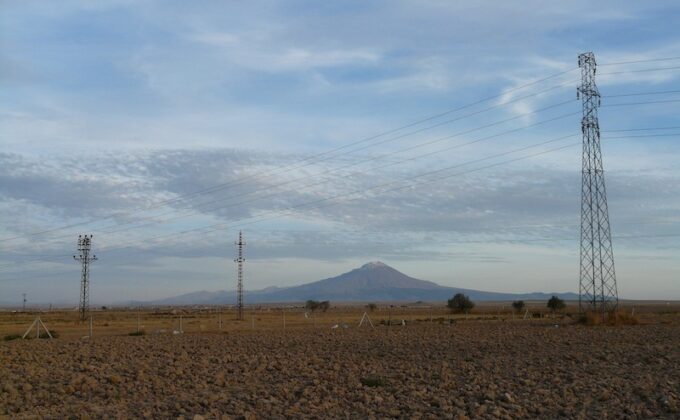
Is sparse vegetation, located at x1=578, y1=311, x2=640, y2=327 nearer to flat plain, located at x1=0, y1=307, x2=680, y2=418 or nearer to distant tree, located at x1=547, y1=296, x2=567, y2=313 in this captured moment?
flat plain, located at x1=0, y1=307, x2=680, y2=418

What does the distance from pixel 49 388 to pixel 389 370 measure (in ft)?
39.3

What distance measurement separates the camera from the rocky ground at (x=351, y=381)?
→ 19141 mm

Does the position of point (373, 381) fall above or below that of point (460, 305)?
above

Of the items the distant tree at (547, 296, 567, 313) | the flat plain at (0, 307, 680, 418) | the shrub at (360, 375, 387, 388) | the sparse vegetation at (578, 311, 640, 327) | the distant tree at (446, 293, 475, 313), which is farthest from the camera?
the distant tree at (446, 293, 475, 313)

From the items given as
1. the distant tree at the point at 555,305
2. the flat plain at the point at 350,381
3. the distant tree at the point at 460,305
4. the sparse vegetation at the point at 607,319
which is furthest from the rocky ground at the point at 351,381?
the distant tree at the point at 460,305

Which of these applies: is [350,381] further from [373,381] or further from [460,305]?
[460,305]

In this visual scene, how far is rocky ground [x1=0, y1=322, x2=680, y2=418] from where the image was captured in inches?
754

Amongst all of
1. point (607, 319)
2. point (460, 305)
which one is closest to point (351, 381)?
point (607, 319)

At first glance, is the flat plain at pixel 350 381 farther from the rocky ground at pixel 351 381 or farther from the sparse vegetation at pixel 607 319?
the sparse vegetation at pixel 607 319

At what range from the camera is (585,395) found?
831 inches

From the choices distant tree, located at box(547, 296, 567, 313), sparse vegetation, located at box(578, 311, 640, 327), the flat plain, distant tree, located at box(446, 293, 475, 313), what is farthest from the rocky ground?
distant tree, located at box(446, 293, 475, 313)

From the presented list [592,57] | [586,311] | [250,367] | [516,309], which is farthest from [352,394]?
[516,309]

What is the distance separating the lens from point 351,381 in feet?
80.3

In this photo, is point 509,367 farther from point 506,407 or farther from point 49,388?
point 49,388
